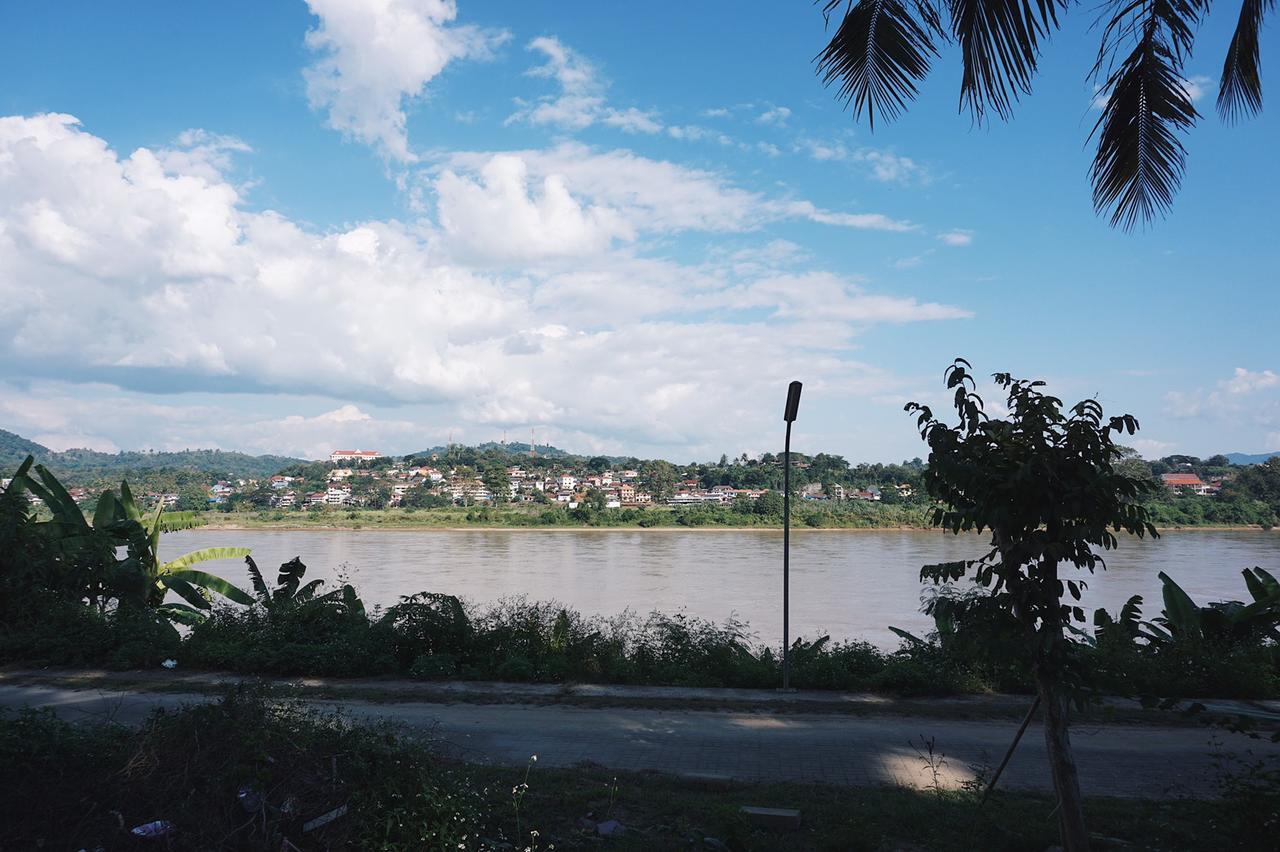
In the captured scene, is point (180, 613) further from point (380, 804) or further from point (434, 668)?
point (380, 804)

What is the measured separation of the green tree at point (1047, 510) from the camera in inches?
129

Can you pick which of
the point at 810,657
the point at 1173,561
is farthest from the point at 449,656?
the point at 1173,561

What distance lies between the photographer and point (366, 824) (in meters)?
3.45

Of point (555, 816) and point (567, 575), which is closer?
point (555, 816)

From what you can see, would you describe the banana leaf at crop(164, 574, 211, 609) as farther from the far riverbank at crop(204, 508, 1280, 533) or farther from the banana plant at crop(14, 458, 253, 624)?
the far riverbank at crop(204, 508, 1280, 533)

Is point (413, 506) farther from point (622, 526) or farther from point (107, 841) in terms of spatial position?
point (107, 841)

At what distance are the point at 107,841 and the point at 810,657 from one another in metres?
6.20

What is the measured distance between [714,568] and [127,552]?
21.6 meters

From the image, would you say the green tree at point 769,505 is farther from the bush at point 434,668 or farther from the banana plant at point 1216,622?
the bush at point 434,668

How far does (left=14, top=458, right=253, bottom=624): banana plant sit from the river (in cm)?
589

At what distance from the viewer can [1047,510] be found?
327cm

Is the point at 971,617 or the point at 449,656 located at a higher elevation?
the point at 971,617

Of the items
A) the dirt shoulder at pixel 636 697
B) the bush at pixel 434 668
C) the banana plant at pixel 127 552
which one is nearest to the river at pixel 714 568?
the banana plant at pixel 127 552

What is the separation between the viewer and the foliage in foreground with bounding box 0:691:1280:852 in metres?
3.35
